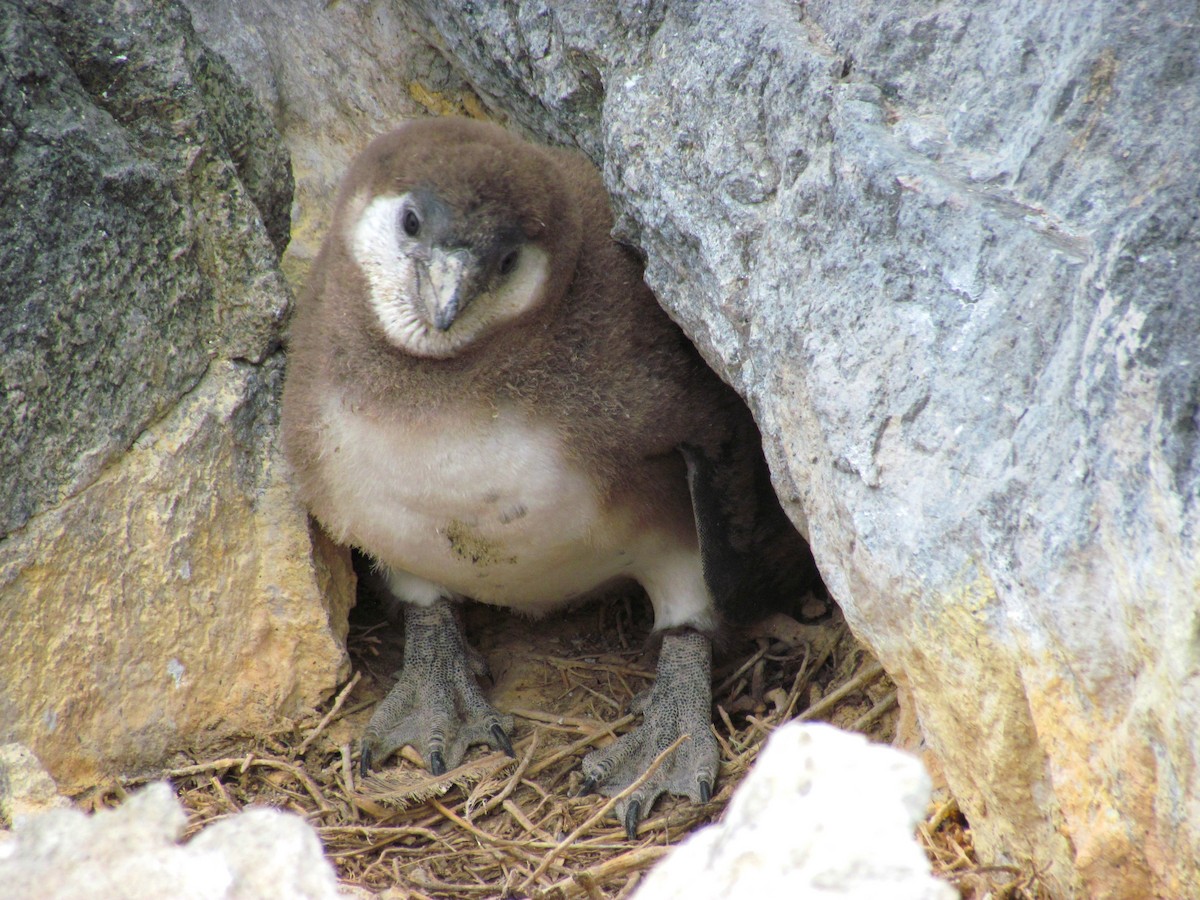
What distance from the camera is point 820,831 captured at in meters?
1.32

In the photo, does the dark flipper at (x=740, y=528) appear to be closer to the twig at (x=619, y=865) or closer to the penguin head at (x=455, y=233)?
the penguin head at (x=455, y=233)

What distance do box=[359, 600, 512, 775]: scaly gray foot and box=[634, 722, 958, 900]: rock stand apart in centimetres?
165

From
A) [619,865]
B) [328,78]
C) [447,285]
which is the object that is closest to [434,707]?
[619,865]

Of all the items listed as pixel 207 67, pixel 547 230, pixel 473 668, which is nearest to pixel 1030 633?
pixel 547 230

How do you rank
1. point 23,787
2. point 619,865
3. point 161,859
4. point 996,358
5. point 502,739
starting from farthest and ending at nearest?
point 502,739, point 619,865, point 23,787, point 996,358, point 161,859

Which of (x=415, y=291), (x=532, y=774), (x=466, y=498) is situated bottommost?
(x=532, y=774)

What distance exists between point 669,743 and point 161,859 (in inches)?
65.3

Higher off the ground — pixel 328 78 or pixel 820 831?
pixel 328 78

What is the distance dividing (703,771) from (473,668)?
2.63 ft

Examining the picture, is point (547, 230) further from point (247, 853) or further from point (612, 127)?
point (247, 853)

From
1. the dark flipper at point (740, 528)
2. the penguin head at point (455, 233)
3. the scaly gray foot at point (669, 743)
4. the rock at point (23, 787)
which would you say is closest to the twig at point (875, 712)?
the scaly gray foot at point (669, 743)

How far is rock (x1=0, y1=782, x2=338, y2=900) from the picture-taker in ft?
4.63

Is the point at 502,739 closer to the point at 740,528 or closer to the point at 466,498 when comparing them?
the point at 466,498

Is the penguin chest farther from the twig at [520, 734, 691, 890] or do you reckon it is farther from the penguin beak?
the twig at [520, 734, 691, 890]
